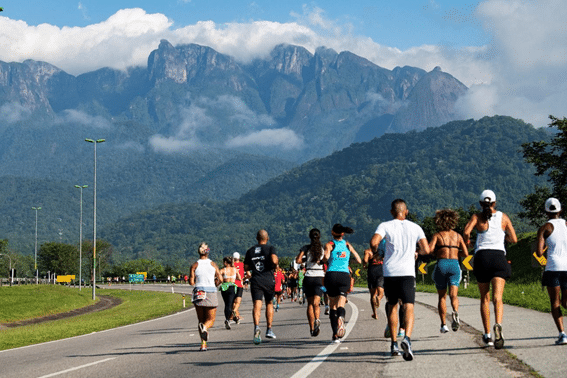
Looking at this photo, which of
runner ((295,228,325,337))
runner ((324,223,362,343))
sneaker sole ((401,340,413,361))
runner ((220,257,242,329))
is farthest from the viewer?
runner ((220,257,242,329))

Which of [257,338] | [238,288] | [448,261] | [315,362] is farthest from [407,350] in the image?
[238,288]

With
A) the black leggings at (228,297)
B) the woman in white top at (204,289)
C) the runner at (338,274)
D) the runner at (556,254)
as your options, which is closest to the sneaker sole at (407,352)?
the runner at (556,254)

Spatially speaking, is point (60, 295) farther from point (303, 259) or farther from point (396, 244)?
point (396, 244)

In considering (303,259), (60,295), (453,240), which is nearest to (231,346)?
(303,259)

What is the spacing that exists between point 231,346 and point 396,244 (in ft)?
15.8

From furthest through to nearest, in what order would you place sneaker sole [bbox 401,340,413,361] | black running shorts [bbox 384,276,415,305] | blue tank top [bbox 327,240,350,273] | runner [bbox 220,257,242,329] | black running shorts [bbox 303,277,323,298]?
runner [bbox 220,257,242,329], black running shorts [bbox 303,277,323,298], blue tank top [bbox 327,240,350,273], black running shorts [bbox 384,276,415,305], sneaker sole [bbox 401,340,413,361]

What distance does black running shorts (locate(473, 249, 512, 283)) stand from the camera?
34.5 feet

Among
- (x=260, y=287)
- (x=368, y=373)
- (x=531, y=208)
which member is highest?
(x=531, y=208)

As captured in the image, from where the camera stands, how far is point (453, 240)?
1313 centimetres

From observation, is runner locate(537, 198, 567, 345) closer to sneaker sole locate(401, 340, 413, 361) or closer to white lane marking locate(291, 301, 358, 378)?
sneaker sole locate(401, 340, 413, 361)

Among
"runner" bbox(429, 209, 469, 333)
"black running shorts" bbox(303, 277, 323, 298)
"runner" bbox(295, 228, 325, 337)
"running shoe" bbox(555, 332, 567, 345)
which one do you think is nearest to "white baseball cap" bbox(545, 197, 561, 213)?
"running shoe" bbox(555, 332, 567, 345)

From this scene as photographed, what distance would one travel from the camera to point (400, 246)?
981 cm

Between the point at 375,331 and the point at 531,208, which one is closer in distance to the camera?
the point at 375,331

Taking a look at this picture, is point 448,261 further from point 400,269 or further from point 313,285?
point 400,269
